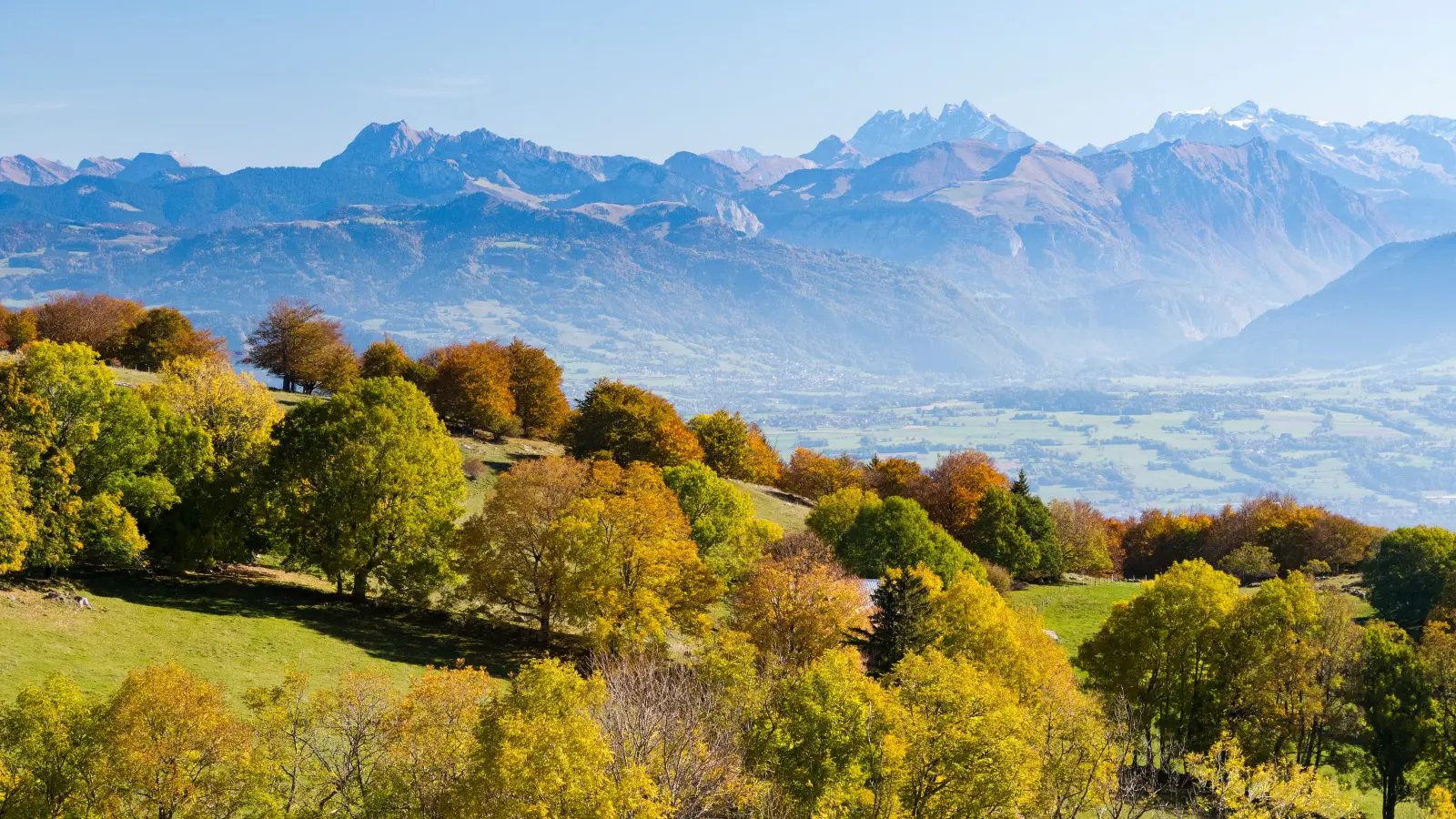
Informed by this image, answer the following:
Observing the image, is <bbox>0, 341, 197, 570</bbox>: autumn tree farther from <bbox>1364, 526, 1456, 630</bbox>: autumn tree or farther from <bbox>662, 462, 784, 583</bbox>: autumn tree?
<bbox>1364, 526, 1456, 630</bbox>: autumn tree

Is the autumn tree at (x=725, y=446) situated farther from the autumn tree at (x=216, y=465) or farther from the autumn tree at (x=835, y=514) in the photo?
the autumn tree at (x=216, y=465)

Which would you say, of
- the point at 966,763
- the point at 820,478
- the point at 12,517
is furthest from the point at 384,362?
the point at 966,763

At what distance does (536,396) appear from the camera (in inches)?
4286

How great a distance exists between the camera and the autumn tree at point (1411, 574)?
73250 millimetres

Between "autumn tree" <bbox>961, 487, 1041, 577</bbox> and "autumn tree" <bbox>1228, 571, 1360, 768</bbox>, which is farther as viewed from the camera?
"autumn tree" <bbox>961, 487, 1041, 577</bbox>

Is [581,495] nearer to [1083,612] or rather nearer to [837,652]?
[837,652]

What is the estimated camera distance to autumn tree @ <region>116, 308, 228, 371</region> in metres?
104

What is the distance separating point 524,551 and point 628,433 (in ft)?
133

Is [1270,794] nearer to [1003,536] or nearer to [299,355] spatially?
[1003,536]

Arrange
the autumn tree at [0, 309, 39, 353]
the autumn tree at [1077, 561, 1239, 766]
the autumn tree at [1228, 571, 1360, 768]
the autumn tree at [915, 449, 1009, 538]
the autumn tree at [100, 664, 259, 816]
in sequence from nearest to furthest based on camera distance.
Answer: the autumn tree at [100, 664, 259, 816] < the autumn tree at [1228, 571, 1360, 768] < the autumn tree at [1077, 561, 1239, 766] < the autumn tree at [915, 449, 1009, 538] < the autumn tree at [0, 309, 39, 353]

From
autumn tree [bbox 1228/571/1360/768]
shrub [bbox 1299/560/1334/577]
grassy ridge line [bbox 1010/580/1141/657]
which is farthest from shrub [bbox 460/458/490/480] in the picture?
shrub [bbox 1299/560/1334/577]

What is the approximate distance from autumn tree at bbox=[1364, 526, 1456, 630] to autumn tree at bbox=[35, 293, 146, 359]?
120 m

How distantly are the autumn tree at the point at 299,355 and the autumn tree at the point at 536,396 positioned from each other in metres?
19.0

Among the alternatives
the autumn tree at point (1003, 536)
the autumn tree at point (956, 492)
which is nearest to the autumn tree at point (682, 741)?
the autumn tree at point (1003, 536)
